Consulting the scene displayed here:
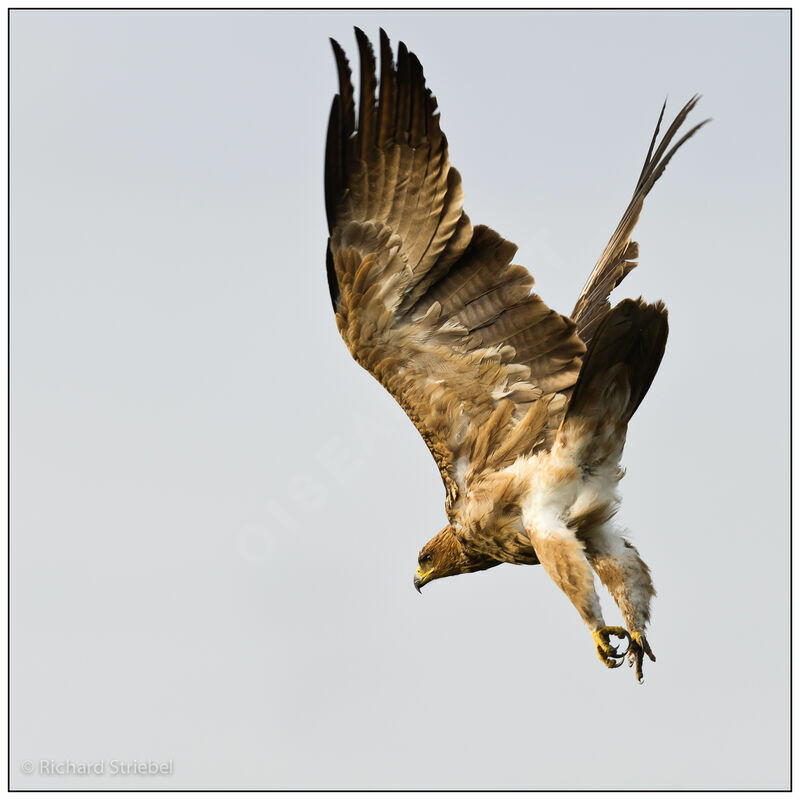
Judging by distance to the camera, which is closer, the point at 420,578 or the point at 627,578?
the point at 627,578

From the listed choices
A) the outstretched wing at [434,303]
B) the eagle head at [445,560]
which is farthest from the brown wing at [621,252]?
the eagle head at [445,560]

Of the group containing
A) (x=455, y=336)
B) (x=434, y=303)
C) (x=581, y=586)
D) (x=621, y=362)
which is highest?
(x=434, y=303)

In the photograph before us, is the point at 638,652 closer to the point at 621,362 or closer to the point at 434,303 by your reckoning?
the point at 621,362

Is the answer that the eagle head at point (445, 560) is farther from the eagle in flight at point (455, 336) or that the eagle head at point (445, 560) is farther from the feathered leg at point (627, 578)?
the feathered leg at point (627, 578)

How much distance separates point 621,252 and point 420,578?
2661 millimetres

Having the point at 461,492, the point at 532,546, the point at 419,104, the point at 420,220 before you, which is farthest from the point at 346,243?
the point at 532,546

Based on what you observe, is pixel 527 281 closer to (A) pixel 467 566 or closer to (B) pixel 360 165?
(B) pixel 360 165

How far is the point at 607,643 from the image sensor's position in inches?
271

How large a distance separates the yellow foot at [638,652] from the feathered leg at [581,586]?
0.15ft

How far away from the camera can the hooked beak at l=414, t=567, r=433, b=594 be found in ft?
27.2

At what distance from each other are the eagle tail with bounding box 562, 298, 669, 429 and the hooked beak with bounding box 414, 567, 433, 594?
1.66 metres

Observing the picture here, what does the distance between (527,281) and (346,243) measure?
3.78 ft

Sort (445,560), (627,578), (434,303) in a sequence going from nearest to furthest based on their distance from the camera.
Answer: (627,578), (434,303), (445,560)

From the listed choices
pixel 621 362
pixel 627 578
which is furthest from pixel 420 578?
pixel 621 362
